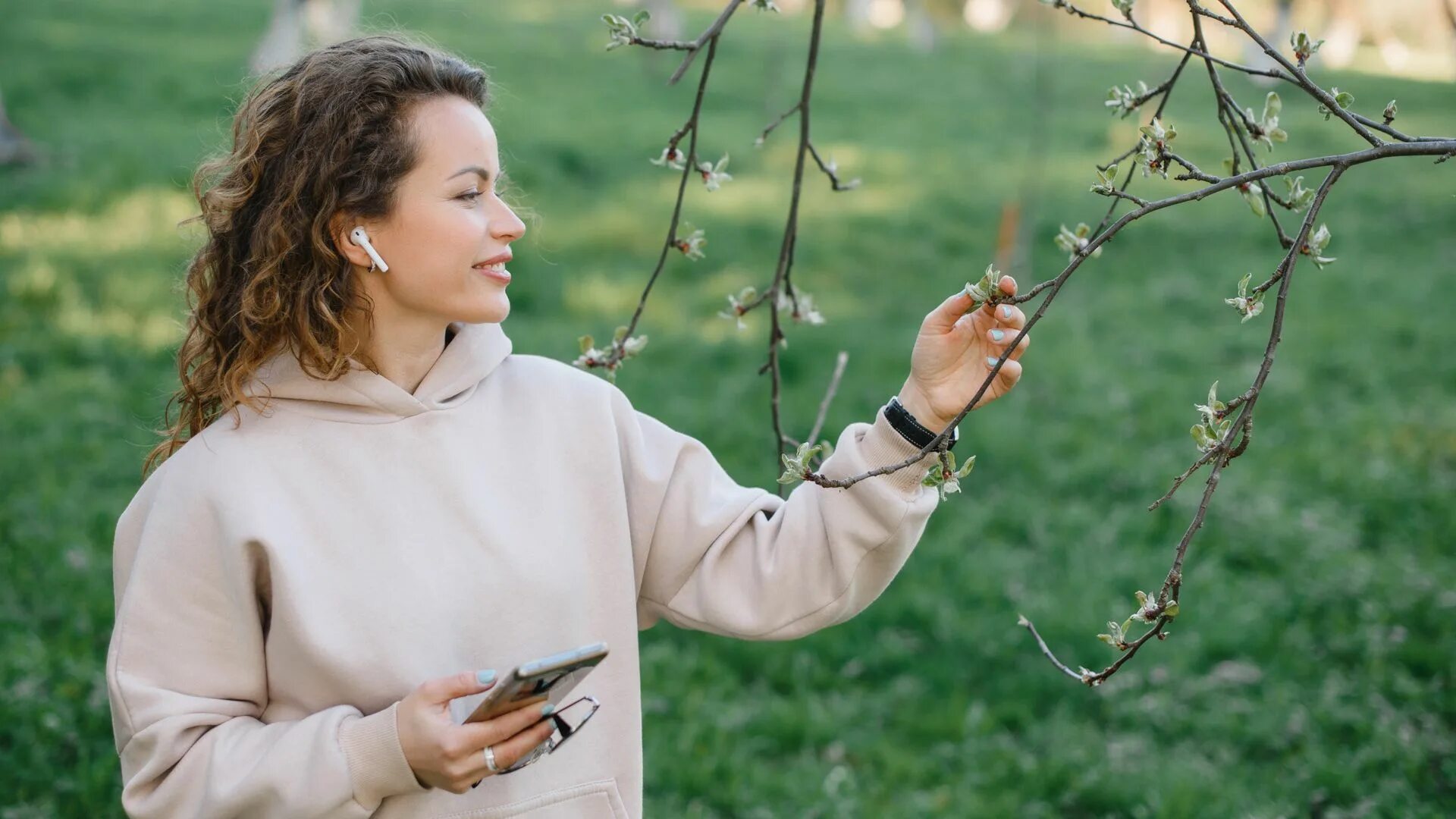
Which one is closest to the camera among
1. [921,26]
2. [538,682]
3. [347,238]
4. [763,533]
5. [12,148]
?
[538,682]

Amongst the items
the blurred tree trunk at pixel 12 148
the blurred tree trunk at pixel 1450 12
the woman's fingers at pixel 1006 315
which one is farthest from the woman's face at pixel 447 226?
the blurred tree trunk at pixel 12 148

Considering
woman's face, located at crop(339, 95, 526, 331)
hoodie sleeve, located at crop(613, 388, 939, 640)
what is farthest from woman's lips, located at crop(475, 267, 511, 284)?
hoodie sleeve, located at crop(613, 388, 939, 640)

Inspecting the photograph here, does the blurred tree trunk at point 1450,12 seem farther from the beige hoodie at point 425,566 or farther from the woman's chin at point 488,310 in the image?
the woman's chin at point 488,310

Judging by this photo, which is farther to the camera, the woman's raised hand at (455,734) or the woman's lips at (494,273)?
the woman's lips at (494,273)

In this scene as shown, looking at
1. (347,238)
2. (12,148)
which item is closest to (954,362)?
(347,238)

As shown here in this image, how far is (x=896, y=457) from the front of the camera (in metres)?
1.85

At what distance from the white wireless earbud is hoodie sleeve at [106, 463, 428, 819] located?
38cm

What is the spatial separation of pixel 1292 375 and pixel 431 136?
5969 mm

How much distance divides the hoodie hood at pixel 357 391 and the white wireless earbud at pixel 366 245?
0.48 feet

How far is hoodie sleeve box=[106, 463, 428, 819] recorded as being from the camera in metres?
1.72

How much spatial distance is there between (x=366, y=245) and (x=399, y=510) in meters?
0.37

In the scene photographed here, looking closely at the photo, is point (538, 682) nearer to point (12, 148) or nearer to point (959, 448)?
point (959, 448)

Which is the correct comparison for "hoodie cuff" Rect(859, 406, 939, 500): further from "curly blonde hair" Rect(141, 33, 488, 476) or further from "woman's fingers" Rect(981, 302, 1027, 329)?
"curly blonde hair" Rect(141, 33, 488, 476)

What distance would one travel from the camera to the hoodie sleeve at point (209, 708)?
5.65ft
